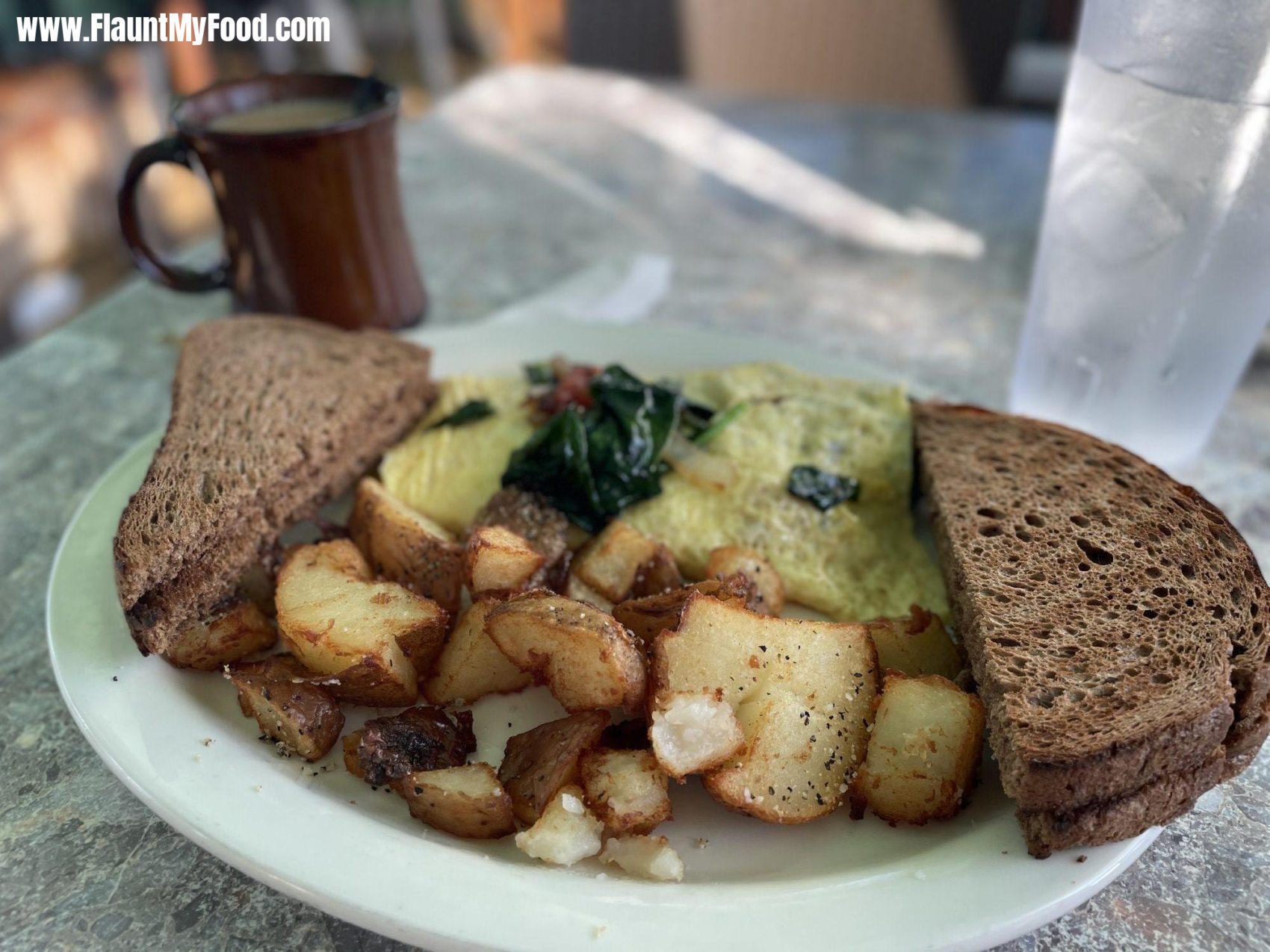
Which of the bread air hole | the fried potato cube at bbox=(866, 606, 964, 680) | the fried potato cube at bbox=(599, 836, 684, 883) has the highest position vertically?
the bread air hole

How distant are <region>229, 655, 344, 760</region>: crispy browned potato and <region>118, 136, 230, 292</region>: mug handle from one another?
3.64 ft

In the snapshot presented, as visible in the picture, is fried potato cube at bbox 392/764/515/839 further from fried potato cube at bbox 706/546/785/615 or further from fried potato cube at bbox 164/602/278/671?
fried potato cube at bbox 706/546/785/615

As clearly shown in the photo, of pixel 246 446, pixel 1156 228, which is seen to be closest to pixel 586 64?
pixel 1156 228

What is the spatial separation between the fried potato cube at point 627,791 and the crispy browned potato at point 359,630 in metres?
0.31

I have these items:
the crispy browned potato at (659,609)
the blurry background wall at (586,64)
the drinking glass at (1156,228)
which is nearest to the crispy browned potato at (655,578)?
the crispy browned potato at (659,609)

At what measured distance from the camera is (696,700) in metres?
1.18

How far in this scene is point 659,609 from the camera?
136 centimetres

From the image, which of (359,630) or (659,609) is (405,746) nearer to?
(359,630)

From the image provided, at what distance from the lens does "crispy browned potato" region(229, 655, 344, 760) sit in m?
1.25

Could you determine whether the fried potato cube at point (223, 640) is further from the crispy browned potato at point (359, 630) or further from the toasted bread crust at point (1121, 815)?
the toasted bread crust at point (1121, 815)

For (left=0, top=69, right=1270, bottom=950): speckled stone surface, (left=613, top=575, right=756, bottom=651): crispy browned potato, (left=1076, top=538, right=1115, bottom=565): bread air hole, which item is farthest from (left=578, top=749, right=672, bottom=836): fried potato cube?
(left=1076, top=538, right=1115, bottom=565): bread air hole

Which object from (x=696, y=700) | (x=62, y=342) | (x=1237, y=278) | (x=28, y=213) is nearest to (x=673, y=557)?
(x=696, y=700)

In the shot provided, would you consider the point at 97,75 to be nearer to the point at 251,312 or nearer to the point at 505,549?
the point at 251,312

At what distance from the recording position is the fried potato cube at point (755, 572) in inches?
58.8
